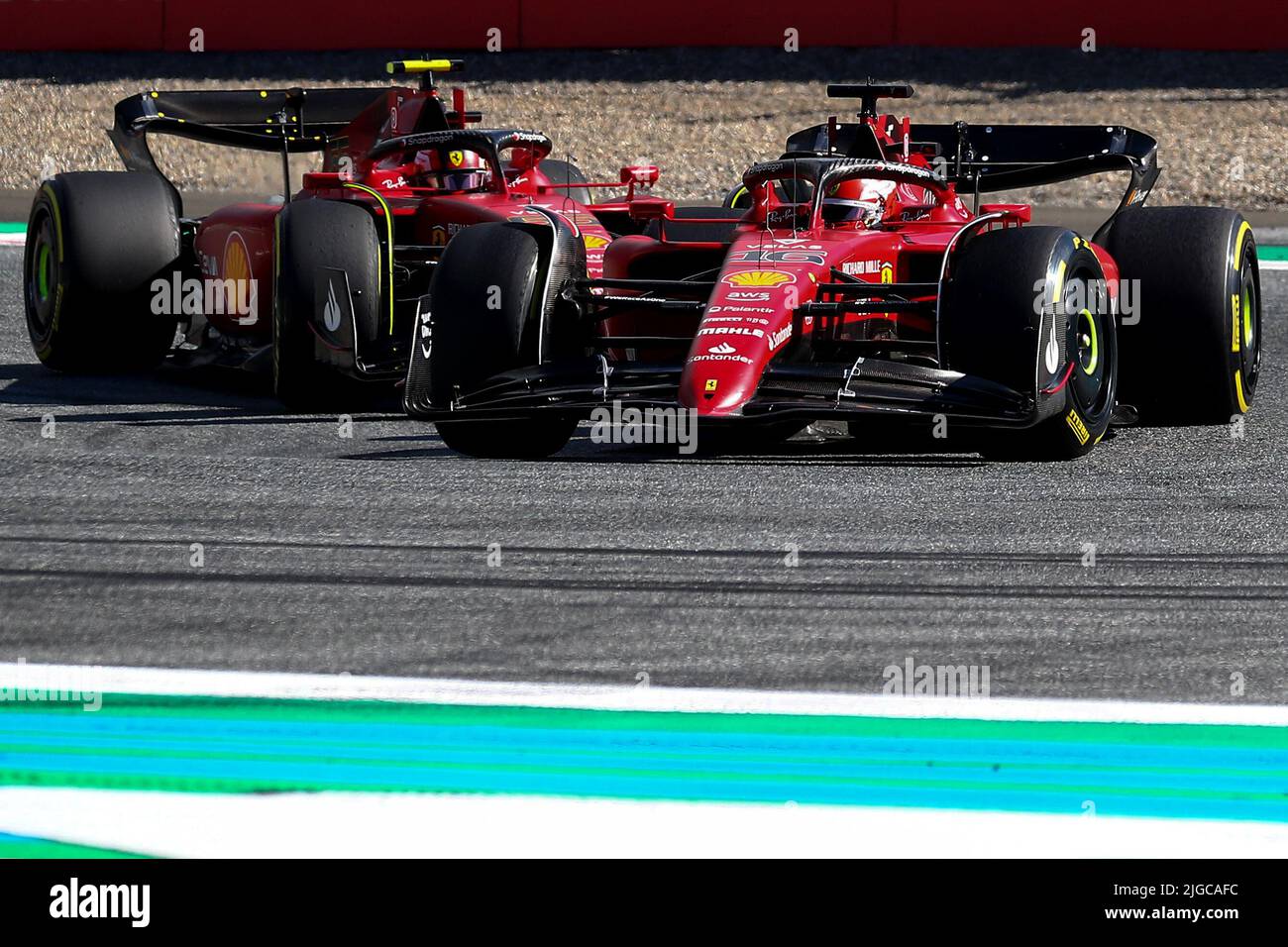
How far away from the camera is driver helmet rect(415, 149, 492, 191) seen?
34.6ft

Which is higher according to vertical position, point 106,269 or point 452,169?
point 452,169

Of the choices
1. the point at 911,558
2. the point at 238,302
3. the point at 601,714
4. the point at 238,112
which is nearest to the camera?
the point at 601,714

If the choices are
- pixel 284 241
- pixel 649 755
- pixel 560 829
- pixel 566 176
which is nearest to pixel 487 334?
pixel 284 241

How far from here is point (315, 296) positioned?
28.4ft

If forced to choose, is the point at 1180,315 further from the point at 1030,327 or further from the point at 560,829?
the point at 560,829

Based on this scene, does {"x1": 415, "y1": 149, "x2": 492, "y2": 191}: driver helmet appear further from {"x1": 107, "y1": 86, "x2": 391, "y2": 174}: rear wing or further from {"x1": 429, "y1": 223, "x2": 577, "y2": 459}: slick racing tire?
{"x1": 429, "y1": 223, "x2": 577, "y2": 459}: slick racing tire

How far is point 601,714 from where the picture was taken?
4434mm

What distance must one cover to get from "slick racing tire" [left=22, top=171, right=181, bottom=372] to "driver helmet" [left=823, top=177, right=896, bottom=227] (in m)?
3.45

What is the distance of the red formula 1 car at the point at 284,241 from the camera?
869cm

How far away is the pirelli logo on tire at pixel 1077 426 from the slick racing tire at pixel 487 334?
70.6 inches

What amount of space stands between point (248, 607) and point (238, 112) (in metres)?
6.83

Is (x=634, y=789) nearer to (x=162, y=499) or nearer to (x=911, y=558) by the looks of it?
(x=911, y=558)

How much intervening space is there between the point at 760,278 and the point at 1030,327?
1045 mm
